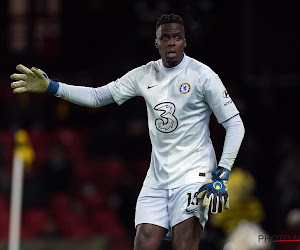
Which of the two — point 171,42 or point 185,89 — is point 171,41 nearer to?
point 171,42

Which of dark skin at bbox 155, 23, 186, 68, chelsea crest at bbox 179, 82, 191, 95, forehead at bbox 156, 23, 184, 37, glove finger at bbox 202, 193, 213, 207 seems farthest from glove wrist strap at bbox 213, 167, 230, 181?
forehead at bbox 156, 23, 184, 37

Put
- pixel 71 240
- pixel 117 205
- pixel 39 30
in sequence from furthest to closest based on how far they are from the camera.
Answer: pixel 39 30 < pixel 117 205 < pixel 71 240

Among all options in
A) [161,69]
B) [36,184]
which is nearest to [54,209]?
[36,184]

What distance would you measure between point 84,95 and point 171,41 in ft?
2.28

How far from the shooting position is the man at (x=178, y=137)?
4.52 meters

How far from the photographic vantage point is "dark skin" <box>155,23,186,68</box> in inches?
182

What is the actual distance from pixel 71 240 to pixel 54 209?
0.90 metres

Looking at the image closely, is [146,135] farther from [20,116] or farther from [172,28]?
[172,28]

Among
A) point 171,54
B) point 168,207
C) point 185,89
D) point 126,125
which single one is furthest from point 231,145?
point 126,125

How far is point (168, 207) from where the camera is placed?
15.2 feet

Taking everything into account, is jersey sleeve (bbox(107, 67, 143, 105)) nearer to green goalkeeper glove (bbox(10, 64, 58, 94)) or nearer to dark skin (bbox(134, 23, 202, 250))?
dark skin (bbox(134, 23, 202, 250))

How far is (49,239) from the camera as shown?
962cm

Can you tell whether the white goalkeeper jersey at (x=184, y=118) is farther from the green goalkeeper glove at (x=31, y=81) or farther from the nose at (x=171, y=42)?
the green goalkeeper glove at (x=31, y=81)

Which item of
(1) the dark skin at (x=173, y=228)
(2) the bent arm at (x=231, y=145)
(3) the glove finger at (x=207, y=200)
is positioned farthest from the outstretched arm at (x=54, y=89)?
(3) the glove finger at (x=207, y=200)
